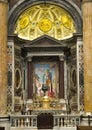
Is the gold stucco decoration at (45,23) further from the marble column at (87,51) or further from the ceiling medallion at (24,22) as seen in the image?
the marble column at (87,51)

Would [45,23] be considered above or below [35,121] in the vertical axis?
above

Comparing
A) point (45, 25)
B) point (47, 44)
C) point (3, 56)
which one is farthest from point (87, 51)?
point (3, 56)

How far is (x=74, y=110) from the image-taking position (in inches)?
1013

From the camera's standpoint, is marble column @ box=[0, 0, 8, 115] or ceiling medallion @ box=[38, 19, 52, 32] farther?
ceiling medallion @ box=[38, 19, 52, 32]

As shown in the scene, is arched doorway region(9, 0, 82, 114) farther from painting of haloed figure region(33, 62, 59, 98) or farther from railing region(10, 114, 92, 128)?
railing region(10, 114, 92, 128)

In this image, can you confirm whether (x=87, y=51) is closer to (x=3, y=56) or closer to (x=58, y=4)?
(x=58, y=4)

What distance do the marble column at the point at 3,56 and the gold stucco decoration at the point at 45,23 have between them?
2.00 meters

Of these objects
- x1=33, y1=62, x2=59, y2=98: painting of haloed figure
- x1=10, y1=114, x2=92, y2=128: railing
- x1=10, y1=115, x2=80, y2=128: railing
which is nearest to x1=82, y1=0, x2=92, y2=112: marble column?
x1=10, y1=114, x2=92, y2=128: railing

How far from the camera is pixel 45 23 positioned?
27266 mm

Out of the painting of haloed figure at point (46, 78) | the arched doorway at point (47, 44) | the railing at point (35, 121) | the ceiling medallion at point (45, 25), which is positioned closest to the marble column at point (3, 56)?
the railing at point (35, 121)

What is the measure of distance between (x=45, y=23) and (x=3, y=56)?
4.90 meters

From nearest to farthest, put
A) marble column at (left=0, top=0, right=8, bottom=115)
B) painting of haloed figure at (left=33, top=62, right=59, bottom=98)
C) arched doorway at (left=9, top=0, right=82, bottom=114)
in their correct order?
marble column at (left=0, top=0, right=8, bottom=115), arched doorway at (left=9, top=0, right=82, bottom=114), painting of haloed figure at (left=33, top=62, right=59, bottom=98)

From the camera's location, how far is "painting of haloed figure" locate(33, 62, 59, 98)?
27.0m

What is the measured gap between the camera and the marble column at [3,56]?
23312 millimetres
